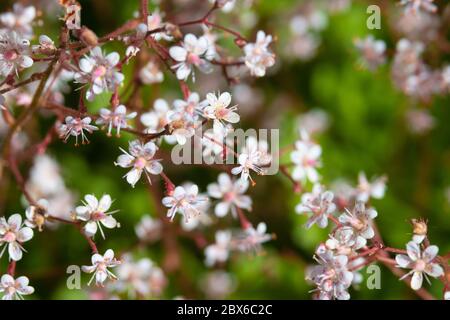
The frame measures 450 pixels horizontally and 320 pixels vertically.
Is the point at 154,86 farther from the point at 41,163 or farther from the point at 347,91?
the point at 347,91

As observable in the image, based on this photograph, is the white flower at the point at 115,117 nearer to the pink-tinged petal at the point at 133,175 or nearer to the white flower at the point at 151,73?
the pink-tinged petal at the point at 133,175

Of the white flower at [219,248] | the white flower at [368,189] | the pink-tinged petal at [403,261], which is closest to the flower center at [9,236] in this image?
the white flower at [219,248]

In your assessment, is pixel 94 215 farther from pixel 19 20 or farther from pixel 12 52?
pixel 19 20

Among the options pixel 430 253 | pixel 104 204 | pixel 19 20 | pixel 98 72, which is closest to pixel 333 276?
pixel 430 253

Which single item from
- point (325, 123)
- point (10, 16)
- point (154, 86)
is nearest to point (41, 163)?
point (154, 86)

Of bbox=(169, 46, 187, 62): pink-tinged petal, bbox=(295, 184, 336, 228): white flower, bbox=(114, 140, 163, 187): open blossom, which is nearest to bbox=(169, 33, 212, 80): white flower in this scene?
bbox=(169, 46, 187, 62): pink-tinged petal
